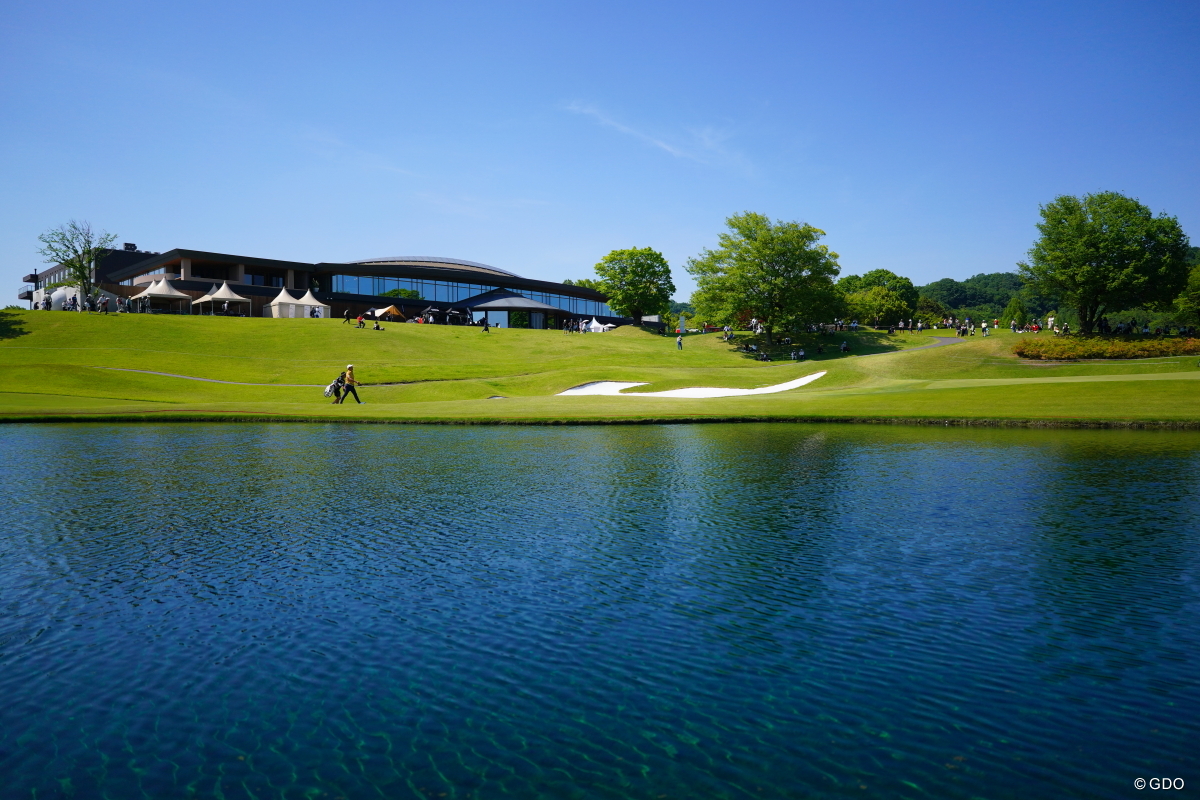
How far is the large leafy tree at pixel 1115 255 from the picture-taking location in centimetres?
7181

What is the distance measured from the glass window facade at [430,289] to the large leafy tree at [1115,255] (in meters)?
82.6

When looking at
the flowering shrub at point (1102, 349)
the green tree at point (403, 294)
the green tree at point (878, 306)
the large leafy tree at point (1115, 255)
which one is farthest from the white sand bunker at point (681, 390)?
the green tree at point (878, 306)

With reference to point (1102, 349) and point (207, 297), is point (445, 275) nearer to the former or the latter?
point (207, 297)

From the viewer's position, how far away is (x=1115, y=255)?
2854 inches

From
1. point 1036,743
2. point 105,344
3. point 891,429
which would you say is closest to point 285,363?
point 105,344

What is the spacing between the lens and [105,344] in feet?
216

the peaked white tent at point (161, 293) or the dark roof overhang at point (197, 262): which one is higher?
the dark roof overhang at point (197, 262)

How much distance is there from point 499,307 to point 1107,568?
368 feet

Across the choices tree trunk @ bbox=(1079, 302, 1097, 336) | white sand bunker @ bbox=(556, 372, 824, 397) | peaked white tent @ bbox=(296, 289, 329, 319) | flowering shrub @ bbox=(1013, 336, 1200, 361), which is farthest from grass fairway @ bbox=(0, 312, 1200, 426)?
tree trunk @ bbox=(1079, 302, 1097, 336)

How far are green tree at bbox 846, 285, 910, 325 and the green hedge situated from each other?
69.7 metres

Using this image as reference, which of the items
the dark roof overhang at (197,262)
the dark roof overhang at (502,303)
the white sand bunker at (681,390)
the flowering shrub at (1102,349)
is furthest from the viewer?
the dark roof overhang at (502,303)

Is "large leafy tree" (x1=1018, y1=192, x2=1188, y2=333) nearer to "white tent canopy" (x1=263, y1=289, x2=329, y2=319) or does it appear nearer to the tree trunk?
the tree trunk

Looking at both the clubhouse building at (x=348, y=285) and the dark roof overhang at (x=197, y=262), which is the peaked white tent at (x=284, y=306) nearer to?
the clubhouse building at (x=348, y=285)

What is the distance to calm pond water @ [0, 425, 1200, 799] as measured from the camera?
20.1 feet
